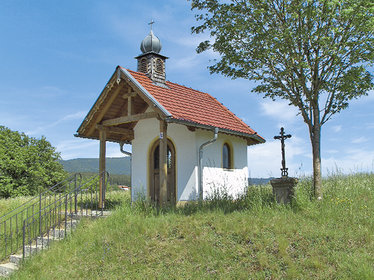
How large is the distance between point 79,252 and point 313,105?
782cm

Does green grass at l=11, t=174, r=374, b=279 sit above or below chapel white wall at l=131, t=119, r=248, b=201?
below

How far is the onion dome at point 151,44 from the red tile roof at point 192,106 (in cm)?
131

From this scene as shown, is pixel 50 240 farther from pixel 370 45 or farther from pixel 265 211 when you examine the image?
pixel 370 45

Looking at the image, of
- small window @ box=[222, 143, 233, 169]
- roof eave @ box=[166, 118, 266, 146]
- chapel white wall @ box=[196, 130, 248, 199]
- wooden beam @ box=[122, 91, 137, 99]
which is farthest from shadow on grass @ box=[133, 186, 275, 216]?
wooden beam @ box=[122, 91, 137, 99]

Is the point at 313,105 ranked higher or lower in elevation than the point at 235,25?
lower

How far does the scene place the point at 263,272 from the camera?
21.9 ft

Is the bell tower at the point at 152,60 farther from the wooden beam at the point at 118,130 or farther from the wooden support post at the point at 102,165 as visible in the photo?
the wooden support post at the point at 102,165

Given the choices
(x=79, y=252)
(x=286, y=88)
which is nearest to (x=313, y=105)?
(x=286, y=88)

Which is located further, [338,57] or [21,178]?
[21,178]

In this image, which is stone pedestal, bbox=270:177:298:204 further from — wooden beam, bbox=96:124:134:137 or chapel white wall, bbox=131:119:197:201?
wooden beam, bbox=96:124:134:137

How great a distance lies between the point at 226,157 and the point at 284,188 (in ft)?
14.9

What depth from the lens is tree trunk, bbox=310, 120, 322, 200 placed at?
10570mm

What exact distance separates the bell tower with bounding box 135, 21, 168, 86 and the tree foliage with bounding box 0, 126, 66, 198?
795 inches

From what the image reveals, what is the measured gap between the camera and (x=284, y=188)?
9.95 m
